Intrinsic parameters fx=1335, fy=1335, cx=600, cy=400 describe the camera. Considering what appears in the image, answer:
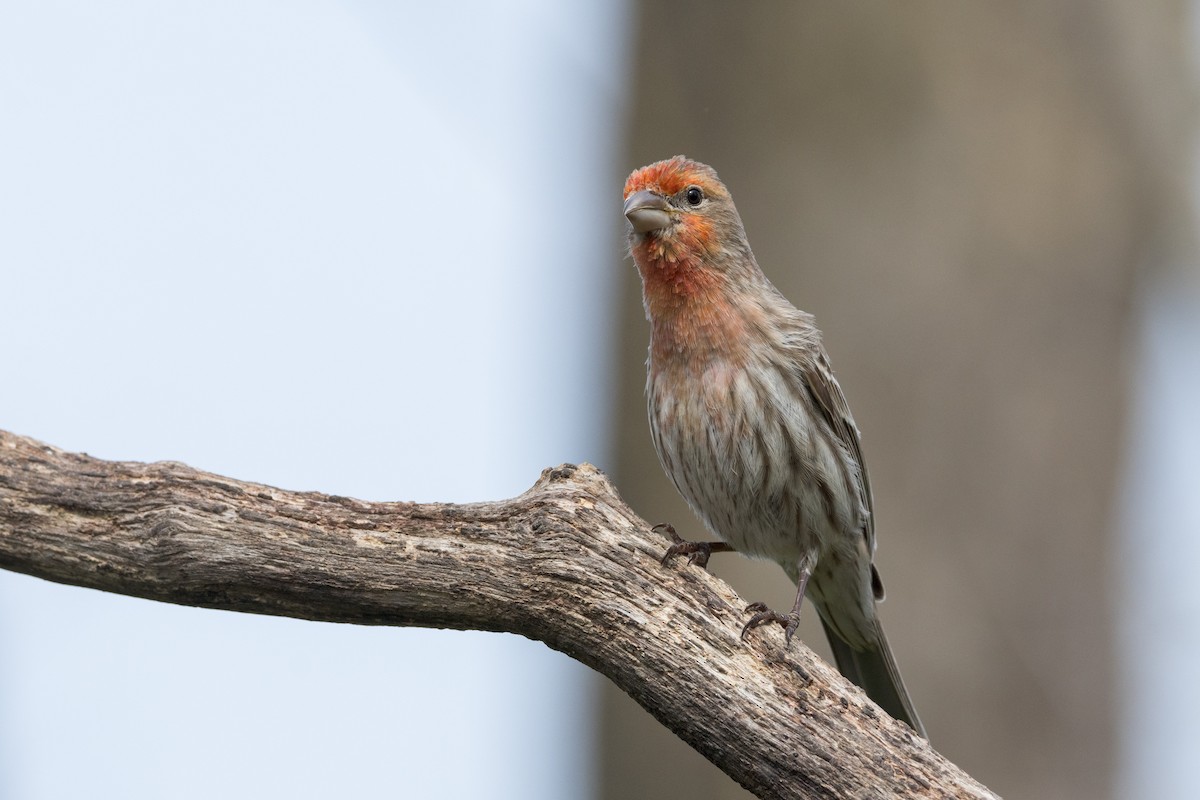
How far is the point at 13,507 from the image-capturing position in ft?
13.5

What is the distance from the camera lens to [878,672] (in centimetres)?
620

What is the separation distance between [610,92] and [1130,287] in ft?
9.75

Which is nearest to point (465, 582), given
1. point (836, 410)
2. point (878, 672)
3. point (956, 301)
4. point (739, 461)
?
point (739, 461)

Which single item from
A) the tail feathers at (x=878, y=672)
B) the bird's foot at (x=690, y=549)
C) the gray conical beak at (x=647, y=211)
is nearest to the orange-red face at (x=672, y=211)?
the gray conical beak at (x=647, y=211)

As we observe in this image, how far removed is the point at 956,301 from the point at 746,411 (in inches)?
60.4

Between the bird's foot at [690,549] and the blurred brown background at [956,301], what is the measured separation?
60 cm

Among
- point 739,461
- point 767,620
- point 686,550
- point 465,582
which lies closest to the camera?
point 465,582

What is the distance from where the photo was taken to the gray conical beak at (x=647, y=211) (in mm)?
5855

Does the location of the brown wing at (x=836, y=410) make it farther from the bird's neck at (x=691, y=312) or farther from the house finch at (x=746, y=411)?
the bird's neck at (x=691, y=312)

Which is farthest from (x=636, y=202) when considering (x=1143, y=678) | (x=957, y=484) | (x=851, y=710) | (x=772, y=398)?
(x=1143, y=678)

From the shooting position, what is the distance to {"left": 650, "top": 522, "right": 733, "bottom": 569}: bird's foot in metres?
4.32

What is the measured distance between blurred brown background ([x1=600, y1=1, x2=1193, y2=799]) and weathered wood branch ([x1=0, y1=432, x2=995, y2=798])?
6.99 ft

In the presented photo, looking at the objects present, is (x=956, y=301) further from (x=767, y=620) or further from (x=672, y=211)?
(x=767, y=620)

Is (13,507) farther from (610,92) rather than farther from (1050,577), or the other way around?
(1050,577)
